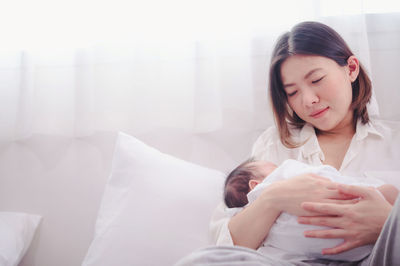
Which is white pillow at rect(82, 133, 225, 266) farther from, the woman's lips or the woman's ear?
the woman's ear

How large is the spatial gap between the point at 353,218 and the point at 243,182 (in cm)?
29

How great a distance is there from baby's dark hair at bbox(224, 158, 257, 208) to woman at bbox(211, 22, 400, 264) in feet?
0.16

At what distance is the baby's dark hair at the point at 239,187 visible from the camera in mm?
979

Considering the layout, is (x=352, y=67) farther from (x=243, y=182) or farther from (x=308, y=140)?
(x=243, y=182)

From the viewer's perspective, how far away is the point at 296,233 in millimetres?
811

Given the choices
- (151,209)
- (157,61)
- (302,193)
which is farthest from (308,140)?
(157,61)

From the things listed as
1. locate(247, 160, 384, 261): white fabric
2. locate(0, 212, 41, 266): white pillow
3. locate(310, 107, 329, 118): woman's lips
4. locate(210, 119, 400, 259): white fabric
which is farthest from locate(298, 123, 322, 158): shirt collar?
locate(0, 212, 41, 266): white pillow

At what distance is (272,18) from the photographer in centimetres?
138

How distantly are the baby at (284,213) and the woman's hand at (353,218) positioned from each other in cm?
2

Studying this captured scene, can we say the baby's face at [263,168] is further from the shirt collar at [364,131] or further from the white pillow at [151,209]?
the shirt collar at [364,131]

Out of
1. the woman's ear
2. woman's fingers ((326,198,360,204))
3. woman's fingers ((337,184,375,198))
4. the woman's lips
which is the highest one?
the woman's ear

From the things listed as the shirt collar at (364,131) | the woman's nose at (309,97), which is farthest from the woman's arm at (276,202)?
the shirt collar at (364,131)

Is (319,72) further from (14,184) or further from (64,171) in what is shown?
(14,184)

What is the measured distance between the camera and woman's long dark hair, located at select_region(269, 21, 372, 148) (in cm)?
111
